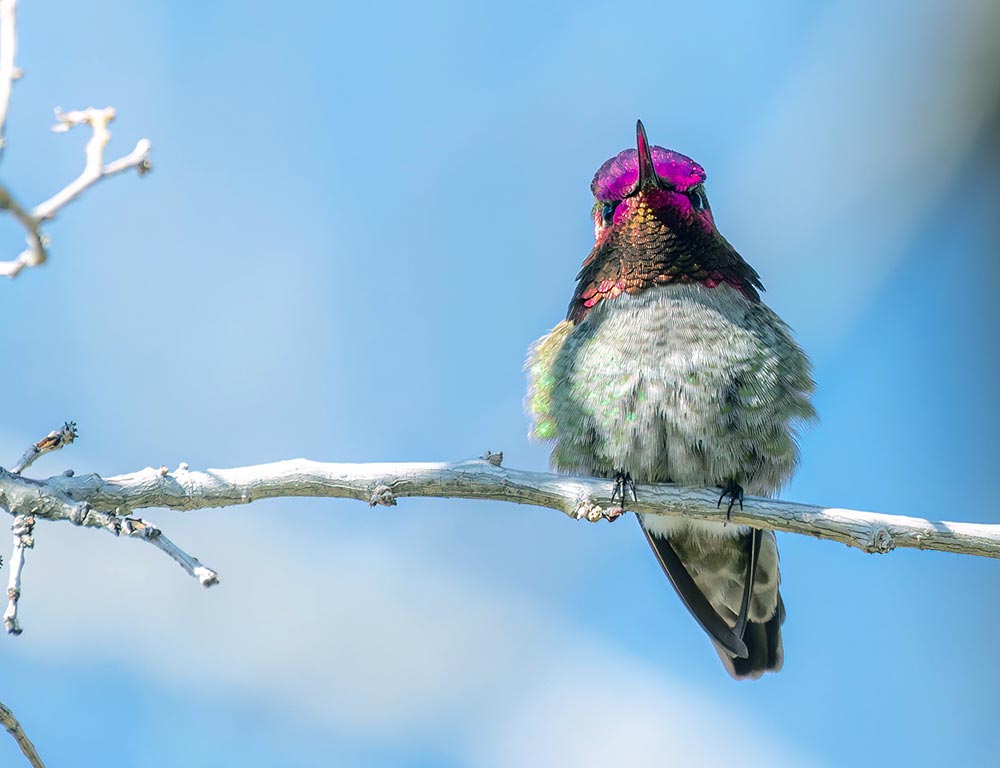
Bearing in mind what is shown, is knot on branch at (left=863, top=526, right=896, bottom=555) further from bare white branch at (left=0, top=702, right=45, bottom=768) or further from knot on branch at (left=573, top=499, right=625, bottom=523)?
bare white branch at (left=0, top=702, right=45, bottom=768)

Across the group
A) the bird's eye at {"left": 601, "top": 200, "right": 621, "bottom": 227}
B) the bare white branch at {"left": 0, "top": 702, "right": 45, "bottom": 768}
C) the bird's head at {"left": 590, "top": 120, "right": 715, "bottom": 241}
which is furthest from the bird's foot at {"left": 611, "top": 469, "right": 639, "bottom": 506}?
the bare white branch at {"left": 0, "top": 702, "right": 45, "bottom": 768}

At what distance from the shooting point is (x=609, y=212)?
17.5 feet

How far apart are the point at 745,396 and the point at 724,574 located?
3.73 ft

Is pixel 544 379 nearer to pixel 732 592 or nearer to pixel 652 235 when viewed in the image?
pixel 652 235

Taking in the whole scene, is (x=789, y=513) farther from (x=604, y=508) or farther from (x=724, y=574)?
(x=724, y=574)

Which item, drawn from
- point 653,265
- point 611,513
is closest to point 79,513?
point 611,513

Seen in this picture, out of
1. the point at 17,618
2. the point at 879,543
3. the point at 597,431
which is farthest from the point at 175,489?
the point at 879,543

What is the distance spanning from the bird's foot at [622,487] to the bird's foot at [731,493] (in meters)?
0.35

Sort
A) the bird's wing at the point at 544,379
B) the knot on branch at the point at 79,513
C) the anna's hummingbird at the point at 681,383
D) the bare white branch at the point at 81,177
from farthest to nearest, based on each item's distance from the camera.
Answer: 1. the bird's wing at the point at 544,379
2. the anna's hummingbird at the point at 681,383
3. the knot on branch at the point at 79,513
4. the bare white branch at the point at 81,177

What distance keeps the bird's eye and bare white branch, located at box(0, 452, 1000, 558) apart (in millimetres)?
1961

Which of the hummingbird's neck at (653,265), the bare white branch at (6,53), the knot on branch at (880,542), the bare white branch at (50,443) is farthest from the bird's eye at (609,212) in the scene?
the bare white branch at (6,53)

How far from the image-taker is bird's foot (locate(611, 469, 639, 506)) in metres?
4.24

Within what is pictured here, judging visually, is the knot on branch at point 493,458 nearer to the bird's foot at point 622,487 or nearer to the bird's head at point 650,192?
the bird's foot at point 622,487

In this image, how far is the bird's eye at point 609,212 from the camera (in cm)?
527
